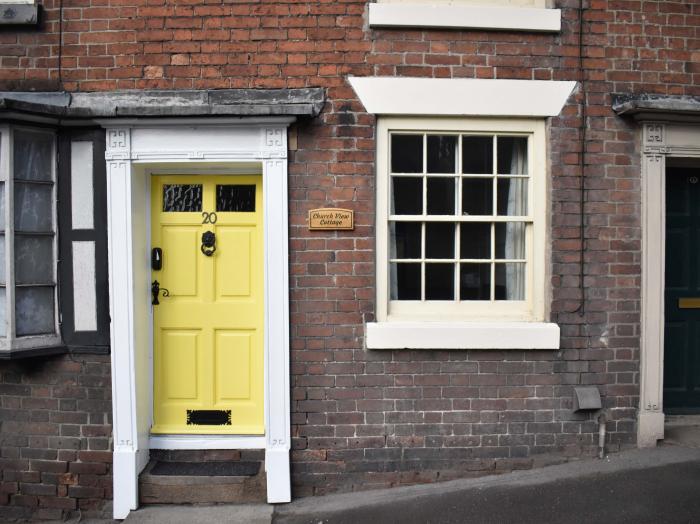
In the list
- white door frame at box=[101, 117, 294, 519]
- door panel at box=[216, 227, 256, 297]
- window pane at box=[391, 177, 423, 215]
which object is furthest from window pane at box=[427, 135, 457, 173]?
door panel at box=[216, 227, 256, 297]

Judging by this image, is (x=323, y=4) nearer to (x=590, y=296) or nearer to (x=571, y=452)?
(x=590, y=296)

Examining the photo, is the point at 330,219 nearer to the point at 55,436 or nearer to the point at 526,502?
the point at 526,502

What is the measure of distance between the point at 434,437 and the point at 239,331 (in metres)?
1.74

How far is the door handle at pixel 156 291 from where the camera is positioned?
13.7ft

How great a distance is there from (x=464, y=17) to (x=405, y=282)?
2.07m

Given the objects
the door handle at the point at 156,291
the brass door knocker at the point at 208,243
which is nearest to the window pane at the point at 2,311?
the door handle at the point at 156,291

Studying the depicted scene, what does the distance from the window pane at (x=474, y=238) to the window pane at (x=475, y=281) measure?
10 centimetres

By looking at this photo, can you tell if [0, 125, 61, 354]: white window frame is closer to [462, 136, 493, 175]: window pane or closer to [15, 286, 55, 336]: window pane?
[15, 286, 55, 336]: window pane

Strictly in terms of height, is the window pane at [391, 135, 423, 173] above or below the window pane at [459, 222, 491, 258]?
above

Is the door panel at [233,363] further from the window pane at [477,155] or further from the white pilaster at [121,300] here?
the window pane at [477,155]

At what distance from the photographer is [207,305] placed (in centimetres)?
419

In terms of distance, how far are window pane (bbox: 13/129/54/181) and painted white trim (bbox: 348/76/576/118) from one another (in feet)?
7.75

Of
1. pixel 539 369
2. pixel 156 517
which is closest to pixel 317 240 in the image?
pixel 539 369

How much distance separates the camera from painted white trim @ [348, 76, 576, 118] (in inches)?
155
